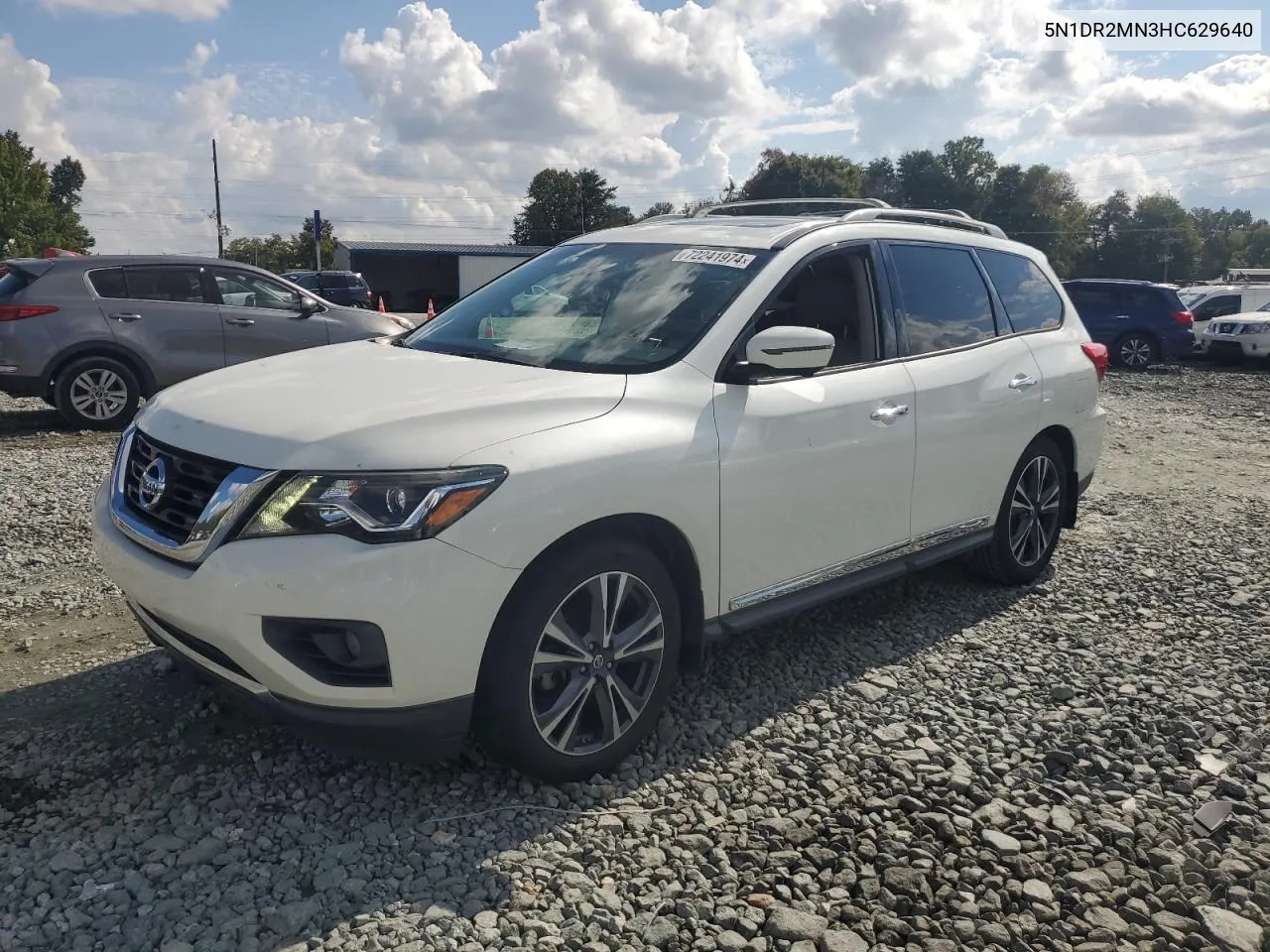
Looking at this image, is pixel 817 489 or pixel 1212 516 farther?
pixel 1212 516

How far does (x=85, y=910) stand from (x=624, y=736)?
1.57 metres

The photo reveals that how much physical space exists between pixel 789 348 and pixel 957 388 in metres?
1.37

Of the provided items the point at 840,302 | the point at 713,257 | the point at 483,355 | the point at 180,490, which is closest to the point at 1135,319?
the point at 840,302

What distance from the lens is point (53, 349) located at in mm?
9094

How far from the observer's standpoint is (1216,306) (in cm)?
2405

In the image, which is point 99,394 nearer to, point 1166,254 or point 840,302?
point 840,302

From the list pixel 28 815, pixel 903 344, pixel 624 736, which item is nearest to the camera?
pixel 28 815

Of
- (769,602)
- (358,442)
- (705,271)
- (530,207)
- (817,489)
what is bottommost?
(769,602)

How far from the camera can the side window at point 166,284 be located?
9633mm

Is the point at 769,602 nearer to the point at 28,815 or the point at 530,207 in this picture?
the point at 28,815

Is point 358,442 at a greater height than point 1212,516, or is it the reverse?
point 358,442

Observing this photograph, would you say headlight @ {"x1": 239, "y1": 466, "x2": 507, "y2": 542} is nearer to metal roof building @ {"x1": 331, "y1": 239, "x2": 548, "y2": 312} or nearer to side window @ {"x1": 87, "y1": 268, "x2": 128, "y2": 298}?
side window @ {"x1": 87, "y1": 268, "x2": 128, "y2": 298}

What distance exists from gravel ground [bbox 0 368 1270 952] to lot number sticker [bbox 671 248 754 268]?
1.66m

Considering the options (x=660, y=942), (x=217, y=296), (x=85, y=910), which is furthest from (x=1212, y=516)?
(x=217, y=296)
